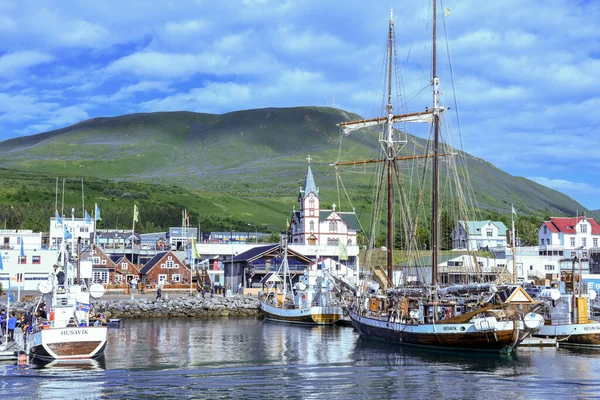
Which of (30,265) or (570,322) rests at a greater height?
(30,265)

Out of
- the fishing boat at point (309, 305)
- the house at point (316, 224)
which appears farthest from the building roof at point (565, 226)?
the fishing boat at point (309, 305)

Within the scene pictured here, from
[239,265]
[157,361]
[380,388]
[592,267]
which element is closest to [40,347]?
[157,361]

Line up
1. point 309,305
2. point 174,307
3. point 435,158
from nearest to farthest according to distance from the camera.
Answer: point 435,158 → point 309,305 → point 174,307

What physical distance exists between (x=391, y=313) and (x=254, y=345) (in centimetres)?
1100

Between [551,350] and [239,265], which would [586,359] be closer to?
[551,350]

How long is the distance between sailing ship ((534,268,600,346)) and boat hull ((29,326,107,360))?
32862 mm

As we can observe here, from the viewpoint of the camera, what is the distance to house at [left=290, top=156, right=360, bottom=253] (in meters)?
141

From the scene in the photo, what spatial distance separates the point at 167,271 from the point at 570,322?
2954 inches

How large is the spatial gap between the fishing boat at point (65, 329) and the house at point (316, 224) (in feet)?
306

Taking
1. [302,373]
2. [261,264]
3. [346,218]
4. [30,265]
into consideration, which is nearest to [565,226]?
[346,218]

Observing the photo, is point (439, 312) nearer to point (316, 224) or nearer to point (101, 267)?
point (101, 267)

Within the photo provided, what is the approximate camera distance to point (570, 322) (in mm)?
58188

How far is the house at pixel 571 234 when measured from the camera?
143875 mm

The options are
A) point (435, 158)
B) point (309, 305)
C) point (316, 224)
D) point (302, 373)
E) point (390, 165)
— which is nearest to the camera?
point (302, 373)
